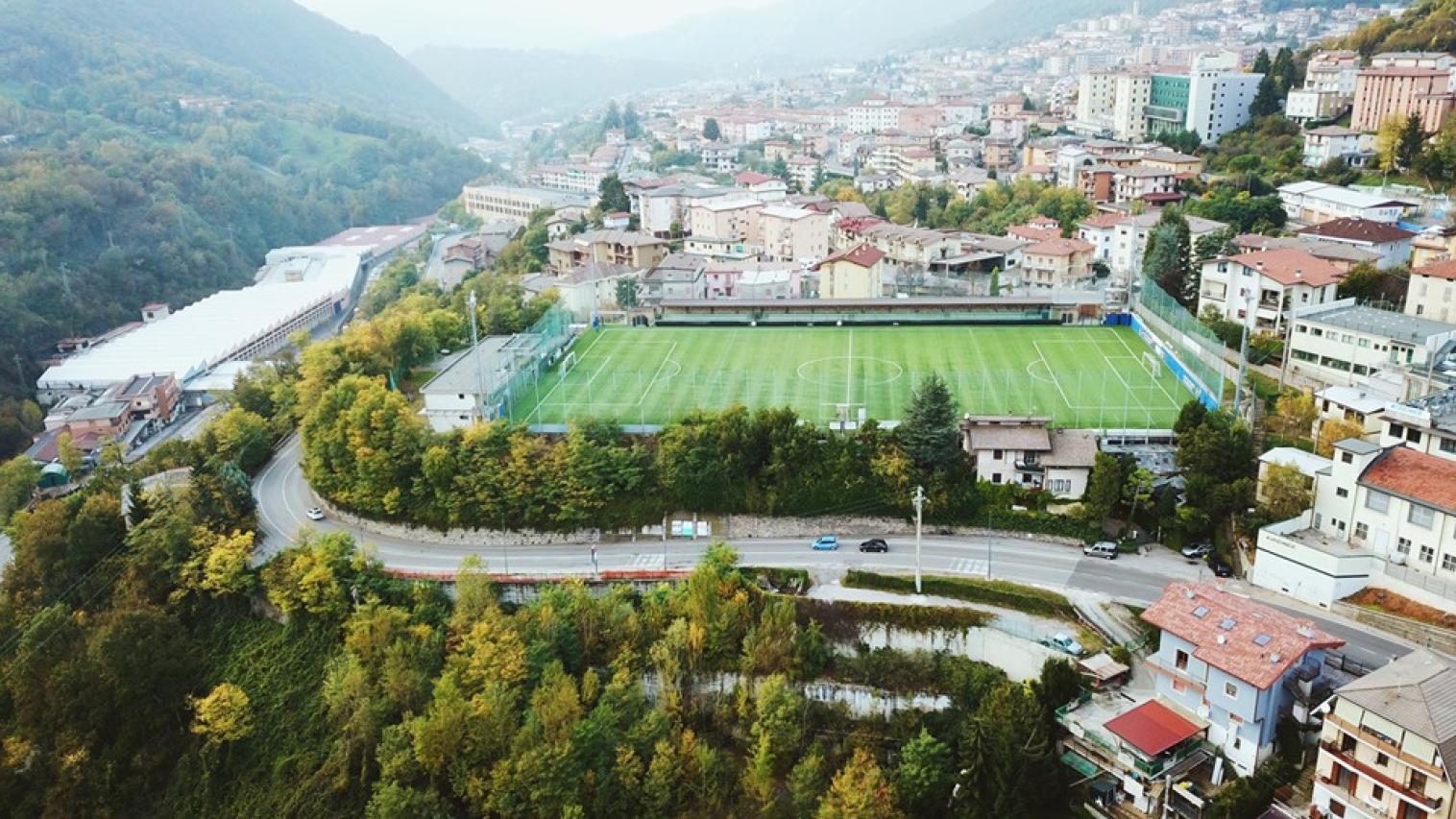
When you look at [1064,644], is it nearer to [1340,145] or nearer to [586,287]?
[586,287]

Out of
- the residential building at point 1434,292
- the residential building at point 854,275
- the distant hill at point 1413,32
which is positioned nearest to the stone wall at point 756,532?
the residential building at point 1434,292

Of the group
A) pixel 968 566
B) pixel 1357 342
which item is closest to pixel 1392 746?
pixel 968 566

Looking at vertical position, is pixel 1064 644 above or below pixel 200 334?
above

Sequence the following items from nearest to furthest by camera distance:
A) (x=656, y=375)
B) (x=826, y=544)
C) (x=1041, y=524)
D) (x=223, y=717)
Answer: (x=223, y=717), (x=1041, y=524), (x=826, y=544), (x=656, y=375)

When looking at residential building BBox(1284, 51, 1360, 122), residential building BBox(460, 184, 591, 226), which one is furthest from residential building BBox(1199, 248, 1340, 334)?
residential building BBox(460, 184, 591, 226)

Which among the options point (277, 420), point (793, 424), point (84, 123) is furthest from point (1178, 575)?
point (84, 123)

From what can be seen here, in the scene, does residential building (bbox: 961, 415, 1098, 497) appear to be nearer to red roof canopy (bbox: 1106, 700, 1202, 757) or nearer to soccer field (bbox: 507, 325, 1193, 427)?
soccer field (bbox: 507, 325, 1193, 427)

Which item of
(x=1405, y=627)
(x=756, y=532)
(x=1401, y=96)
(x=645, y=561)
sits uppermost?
(x=1401, y=96)
